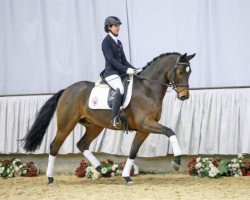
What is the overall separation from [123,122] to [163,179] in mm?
1104

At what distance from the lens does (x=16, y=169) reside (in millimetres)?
7812

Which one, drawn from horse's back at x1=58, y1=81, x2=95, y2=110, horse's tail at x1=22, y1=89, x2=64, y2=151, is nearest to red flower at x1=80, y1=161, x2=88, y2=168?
horse's tail at x1=22, y1=89, x2=64, y2=151

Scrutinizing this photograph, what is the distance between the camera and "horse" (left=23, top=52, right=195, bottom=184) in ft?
19.4

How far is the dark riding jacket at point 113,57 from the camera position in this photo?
6.18 meters

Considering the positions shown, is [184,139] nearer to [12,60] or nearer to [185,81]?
[185,81]

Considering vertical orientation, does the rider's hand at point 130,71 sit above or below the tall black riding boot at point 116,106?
above

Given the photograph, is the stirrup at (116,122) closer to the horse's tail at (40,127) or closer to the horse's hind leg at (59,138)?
the horse's hind leg at (59,138)

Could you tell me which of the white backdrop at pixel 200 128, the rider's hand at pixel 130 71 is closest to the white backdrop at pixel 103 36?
the white backdrop at pixel 200 128

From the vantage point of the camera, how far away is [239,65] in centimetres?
701

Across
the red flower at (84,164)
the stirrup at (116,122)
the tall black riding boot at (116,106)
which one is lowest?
the red flower at (84,164)

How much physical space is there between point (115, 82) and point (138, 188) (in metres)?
1.29

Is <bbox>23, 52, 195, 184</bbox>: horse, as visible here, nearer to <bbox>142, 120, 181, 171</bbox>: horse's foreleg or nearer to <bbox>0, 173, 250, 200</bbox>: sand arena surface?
<bbox>142, 120, 181, 171</bbox>: horse's foreleg

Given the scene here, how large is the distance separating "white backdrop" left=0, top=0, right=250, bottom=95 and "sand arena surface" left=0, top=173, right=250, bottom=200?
4.89 ft

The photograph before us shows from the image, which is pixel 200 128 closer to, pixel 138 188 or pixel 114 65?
pixel 138 188
